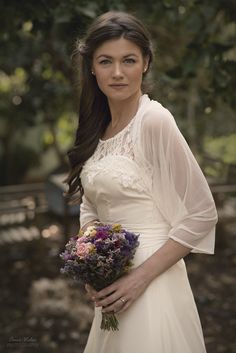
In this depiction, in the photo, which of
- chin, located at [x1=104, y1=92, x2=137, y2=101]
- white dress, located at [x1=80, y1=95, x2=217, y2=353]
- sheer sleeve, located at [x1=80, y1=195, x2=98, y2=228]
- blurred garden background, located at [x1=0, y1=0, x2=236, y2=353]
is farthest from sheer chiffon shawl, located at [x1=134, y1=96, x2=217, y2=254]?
blurred garden background, located at [x1=0, y1=0, x2=236, y2=353]

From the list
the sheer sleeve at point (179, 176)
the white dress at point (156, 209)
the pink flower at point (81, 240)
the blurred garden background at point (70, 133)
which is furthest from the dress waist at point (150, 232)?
the blurred garden background at point (70, 133)

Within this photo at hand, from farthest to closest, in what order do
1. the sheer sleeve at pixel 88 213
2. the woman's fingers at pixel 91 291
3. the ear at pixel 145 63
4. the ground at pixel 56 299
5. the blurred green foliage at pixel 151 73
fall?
1. the ground at pixel 56 299
2. the blurred green foliage at pixel 151 73
3. the sheer sleeve at pixel 88 213
4. the ear at pixel 145 63
5. the woman's fingers at pixel 91 291

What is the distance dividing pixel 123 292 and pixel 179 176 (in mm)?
480

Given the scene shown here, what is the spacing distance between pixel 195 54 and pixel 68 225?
12.6 ft

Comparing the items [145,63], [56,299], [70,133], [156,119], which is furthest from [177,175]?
[70,133]

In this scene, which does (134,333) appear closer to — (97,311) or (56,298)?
(97,311)

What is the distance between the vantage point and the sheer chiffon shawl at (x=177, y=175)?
2.21m

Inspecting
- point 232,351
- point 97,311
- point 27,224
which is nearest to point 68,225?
point 27,224

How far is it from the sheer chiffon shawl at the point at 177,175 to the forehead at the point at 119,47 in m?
0.23

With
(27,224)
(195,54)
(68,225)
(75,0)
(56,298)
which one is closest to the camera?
(75,0)

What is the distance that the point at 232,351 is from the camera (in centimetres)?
502

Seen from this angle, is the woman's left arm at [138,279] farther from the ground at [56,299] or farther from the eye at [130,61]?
the ground at [56,299]

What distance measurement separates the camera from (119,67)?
2.30 m

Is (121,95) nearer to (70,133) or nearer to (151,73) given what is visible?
(151,73)
